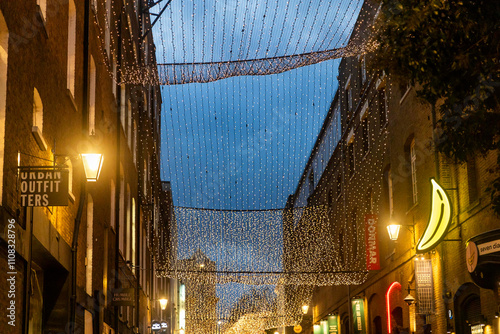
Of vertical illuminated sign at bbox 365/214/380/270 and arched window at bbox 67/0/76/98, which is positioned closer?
arched window at bbox 67/0/76/98

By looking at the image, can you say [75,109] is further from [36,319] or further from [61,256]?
[36,319]

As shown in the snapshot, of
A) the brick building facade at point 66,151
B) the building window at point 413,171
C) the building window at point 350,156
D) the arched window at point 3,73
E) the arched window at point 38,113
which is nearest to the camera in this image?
the arched window at point 3,73

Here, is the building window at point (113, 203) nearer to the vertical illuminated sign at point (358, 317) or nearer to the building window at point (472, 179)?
the building window at point (472, 179)

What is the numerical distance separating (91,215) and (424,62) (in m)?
9.95

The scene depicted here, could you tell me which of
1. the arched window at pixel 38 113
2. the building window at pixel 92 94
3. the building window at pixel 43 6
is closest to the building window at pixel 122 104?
the building window at pixel 92 94

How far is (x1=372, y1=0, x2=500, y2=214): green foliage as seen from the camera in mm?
9688

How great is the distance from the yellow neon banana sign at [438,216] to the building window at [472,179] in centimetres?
61

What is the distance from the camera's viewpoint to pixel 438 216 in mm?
18156

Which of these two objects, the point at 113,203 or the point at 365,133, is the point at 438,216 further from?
the point at 365,133

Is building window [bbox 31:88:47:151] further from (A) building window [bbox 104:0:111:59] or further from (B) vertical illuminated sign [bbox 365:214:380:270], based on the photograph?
(B) vertical illuminated sign [bbox 365:214:380:270]

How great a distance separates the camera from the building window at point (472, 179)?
1734 cm

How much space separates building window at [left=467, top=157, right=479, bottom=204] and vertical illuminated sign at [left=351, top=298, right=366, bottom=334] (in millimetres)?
14016

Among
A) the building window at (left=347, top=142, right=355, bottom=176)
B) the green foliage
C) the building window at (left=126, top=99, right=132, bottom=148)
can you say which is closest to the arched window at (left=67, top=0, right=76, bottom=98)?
the green foliage

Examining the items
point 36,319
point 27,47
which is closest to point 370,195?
point 36,319
